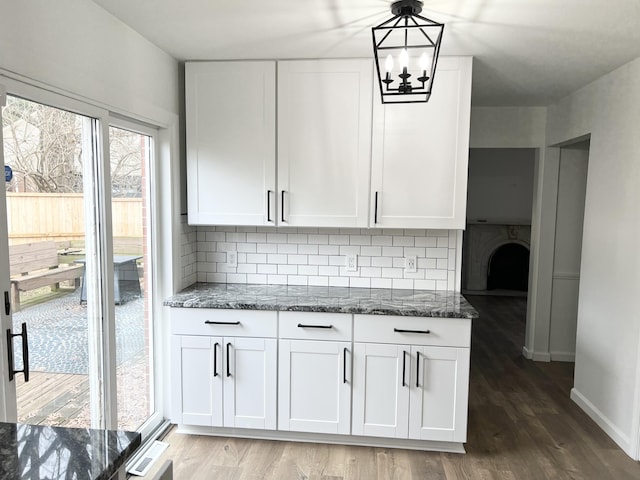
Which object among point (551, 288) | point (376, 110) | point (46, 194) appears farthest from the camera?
point (551, 288)

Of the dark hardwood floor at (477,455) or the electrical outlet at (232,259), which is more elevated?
the electrical outlet at (232,259)

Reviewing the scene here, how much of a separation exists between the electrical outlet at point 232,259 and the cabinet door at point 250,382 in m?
0.71

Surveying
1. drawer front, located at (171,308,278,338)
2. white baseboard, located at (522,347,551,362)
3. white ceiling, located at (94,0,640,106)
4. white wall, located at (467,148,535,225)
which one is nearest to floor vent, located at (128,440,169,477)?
drawer front, located at (171,308,278,338)

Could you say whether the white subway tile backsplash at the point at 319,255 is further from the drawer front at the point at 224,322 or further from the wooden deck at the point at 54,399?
the wooden deck at the point at 54,399

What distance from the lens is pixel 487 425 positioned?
3.05m

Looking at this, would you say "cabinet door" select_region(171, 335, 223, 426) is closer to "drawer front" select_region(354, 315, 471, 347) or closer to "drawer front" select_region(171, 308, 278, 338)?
"drawer front" select_region(171, 308, 278, 338)

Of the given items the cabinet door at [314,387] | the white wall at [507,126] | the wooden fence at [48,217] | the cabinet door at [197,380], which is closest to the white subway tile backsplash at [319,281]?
the cabinet door at [314,387]

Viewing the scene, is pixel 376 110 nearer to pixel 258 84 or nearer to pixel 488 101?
pixel 258 84

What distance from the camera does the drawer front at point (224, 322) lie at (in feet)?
8.82

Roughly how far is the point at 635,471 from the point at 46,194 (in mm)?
3456

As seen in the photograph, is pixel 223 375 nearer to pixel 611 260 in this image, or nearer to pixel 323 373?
pixel 323 373

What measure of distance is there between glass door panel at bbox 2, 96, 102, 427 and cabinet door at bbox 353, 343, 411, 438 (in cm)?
145

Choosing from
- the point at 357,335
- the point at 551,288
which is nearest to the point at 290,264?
the point at 357,335

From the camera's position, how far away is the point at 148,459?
2.38 metres
